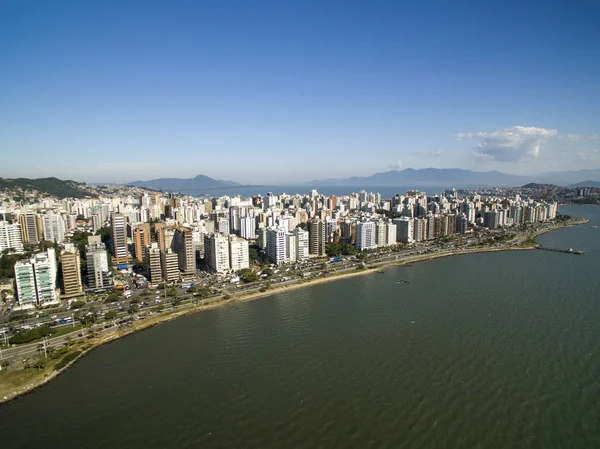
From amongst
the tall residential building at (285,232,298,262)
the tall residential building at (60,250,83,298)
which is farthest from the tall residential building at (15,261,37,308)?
the tall residential building at (285,232,298,262)

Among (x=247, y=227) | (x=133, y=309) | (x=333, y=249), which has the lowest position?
(x=133, y=309)

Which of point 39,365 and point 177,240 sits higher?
point 177,240

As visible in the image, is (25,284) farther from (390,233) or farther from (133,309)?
(390,233)

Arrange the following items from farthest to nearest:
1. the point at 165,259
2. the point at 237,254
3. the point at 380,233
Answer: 1. the point at 380,233
2. the point at 237,254
3. the point at 165,259

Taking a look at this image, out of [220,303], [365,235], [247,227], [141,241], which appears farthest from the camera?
[247,227]

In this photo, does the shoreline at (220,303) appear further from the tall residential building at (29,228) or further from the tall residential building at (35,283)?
the tall residential building at (29,228)

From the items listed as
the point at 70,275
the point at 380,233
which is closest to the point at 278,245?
the point at 380,233

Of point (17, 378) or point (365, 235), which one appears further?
point (365, 235)

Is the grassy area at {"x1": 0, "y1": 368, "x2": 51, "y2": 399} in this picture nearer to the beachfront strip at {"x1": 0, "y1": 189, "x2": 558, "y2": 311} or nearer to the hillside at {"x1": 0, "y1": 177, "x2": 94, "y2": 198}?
the beachfront strip at {"x1": 0, "y1": 189, "x2": 558, "y2": 311}
